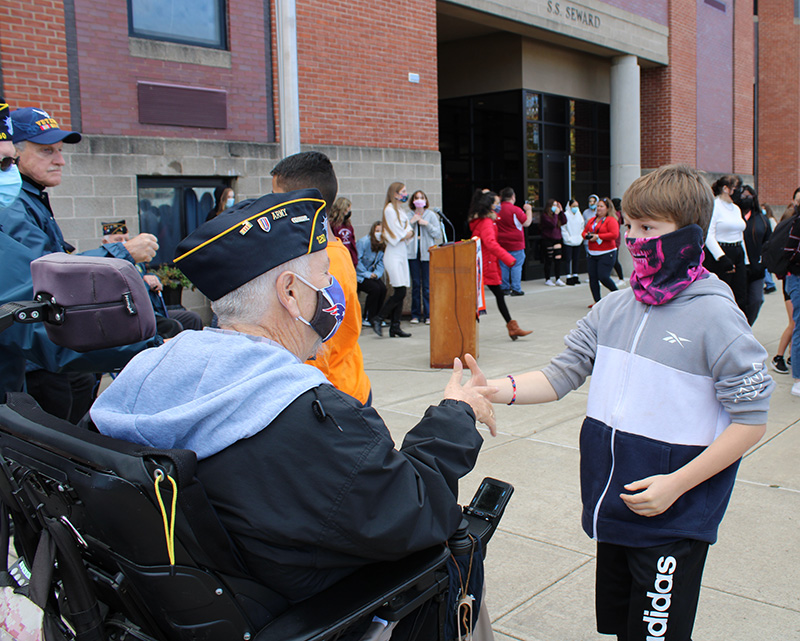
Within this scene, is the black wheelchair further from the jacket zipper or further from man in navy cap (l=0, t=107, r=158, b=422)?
man in navy cap (l=0, t=107, r=158, b=422)

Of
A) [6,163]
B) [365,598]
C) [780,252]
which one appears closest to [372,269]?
[780,252]

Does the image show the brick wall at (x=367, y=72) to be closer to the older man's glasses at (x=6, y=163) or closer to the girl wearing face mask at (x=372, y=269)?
the girl wearing face mask at (x=372, y=269)

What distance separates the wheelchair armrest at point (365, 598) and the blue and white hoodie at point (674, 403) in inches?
24.3

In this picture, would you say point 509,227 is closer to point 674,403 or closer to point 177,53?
point 177,53

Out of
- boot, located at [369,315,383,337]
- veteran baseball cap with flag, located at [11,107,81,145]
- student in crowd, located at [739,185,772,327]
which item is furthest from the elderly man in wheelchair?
boot, located at [369,315,383,337]

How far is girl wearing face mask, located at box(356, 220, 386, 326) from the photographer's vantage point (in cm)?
1017

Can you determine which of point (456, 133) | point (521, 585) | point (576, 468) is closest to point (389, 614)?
point (521, 585)

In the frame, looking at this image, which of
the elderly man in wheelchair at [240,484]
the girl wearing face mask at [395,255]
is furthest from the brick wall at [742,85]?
the elderly man in wheelchair at [240,484]

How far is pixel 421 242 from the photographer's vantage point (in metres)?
→ 10.8

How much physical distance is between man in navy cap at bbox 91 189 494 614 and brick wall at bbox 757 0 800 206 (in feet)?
88.4

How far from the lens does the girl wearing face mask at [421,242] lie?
1072 cm

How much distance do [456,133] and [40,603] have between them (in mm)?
17294

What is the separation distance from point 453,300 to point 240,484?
6326mm

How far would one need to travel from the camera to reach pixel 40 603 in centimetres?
Result: 153
